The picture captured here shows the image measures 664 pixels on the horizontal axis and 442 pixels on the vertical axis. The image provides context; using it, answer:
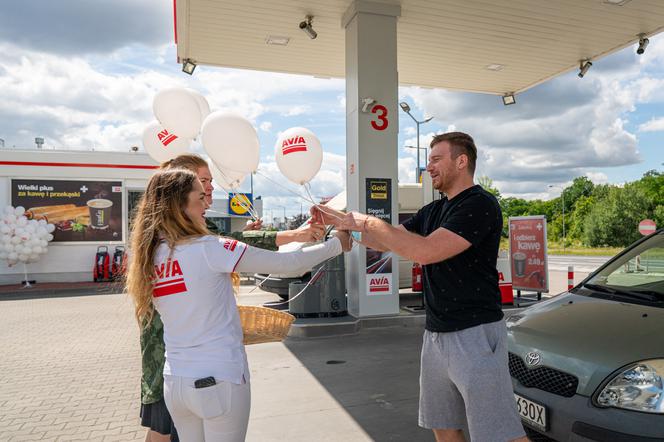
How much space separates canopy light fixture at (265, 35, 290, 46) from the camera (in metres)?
9.41

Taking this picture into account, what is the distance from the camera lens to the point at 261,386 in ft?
17.7

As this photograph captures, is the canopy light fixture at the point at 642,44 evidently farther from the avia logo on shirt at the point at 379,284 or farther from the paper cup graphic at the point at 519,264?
the avia logo on shirt at the point at 379,284

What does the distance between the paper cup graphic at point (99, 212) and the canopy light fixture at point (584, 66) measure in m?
14.9

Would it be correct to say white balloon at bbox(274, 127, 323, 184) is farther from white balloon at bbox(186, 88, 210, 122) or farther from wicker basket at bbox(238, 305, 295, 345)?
wicker basket at bbox(238, 305, 295, 345)

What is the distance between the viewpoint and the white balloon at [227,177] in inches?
178

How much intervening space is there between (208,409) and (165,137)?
3649mm

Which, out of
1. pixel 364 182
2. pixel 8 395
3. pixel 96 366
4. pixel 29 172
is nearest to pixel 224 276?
pixel 8 395

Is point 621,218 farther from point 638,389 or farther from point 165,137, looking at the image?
point 638,389

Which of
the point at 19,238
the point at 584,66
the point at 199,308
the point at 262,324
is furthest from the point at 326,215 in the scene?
the point at 19,238

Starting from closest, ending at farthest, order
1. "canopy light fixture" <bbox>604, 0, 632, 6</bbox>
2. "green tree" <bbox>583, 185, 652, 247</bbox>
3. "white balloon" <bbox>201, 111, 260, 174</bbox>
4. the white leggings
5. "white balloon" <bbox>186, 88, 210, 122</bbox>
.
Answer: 1. the white leggings
2. "white balloon" <bbox>201, 111, 260, 174</bbox>
3. "white balloon" <bbox>186, 88, 210, 122</bbox>
4. "canopy light fixture" <bbox>604, 0, 632, 6</bbox>
5. "green tree" <bbox>583, 185, 652, 247</bbox>

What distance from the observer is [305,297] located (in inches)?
330

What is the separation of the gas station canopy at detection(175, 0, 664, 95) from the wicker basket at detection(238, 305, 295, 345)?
259 inches

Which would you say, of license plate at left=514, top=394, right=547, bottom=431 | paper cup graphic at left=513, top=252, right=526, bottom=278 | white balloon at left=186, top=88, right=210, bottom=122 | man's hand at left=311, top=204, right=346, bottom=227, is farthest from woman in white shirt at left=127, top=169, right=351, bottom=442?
paper cup graphic at left=513, top=252, right=526, bottom=278

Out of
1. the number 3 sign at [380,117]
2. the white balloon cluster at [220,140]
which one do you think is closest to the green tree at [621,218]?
the number 3 sign at [380,117]
